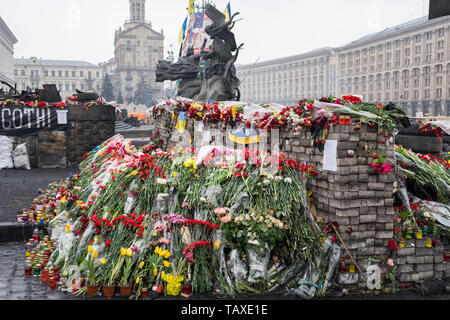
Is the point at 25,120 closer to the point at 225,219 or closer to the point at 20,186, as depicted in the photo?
the point at 20,186

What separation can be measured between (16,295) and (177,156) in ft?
10.6

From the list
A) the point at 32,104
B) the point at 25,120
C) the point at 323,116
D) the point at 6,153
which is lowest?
the point at 6,153

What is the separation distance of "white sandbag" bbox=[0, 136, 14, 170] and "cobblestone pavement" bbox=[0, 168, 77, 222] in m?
0.54

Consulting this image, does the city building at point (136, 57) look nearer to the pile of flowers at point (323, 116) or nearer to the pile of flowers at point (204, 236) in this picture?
the pile of flowers at point (323, 116)

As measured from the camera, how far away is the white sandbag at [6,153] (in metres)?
14.7

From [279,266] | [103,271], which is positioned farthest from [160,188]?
[279,266]

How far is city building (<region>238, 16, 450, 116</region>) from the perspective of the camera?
5959 centimetres

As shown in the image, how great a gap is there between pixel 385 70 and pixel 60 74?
8131 cm

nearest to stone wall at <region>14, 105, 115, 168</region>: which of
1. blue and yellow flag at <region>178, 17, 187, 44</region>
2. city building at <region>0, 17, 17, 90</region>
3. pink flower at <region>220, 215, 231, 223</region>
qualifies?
pink flower at <region>220, 215, 231, 223</region>

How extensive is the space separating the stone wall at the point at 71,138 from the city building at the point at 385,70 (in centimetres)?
3031

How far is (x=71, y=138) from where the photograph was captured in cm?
1557

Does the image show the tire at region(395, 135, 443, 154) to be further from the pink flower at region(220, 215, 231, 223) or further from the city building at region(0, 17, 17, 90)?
the city building at region(0, 17, 17, 90)

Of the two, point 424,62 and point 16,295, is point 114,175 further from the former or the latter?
point 424,62

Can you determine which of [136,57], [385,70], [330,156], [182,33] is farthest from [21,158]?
[136,57]
